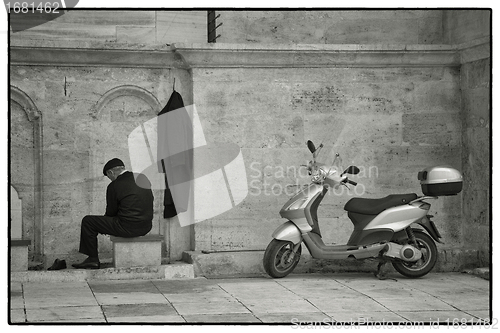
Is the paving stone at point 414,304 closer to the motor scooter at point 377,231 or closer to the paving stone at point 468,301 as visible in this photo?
the paving stone at point 468,301

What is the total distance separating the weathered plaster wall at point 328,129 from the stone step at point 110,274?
76cm

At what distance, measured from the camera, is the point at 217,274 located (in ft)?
30.7

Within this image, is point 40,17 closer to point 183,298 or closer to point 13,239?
point 13,239

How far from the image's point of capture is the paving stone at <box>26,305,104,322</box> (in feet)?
22.6

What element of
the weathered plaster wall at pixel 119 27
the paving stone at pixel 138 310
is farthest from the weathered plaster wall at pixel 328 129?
the paving stone at pixel 138 310

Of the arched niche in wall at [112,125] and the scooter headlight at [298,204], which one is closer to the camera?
the scooter headlight at [298,204]

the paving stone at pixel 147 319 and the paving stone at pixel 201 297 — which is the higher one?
the paving stone at pixel 201 297

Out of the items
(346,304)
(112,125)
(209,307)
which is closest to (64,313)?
(209,307)

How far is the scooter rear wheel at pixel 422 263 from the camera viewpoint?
29.5ft

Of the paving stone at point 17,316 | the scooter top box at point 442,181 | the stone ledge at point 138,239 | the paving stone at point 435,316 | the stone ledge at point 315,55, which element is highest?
the stone ledge at point 315,55

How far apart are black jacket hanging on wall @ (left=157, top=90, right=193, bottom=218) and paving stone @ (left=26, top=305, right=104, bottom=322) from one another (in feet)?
9.05

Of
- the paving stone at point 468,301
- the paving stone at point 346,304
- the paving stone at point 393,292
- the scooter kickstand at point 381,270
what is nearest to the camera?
the paving stone at point 346,304

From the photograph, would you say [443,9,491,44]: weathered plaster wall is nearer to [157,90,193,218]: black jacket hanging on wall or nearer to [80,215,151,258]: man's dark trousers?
[157,90,193,218]: black jacket hanging on wall

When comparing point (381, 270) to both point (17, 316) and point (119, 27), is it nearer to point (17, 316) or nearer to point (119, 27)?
point (17, 316)
